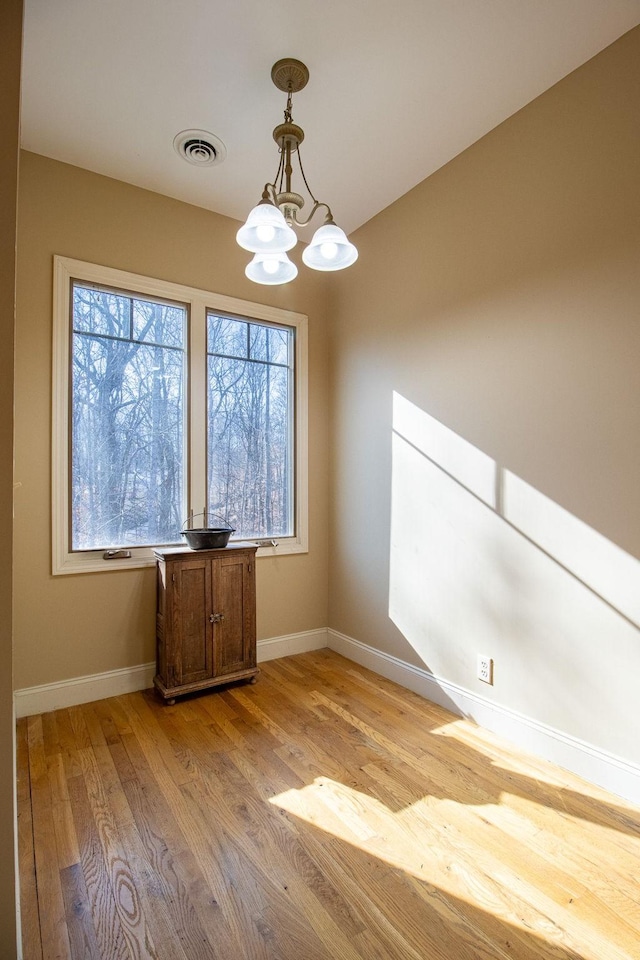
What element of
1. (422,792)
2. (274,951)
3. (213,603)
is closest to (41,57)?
(213,603)

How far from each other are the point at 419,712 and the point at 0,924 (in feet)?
6.67

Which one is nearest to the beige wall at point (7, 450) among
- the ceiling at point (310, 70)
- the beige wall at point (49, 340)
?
the ceiling at point (310, 70)

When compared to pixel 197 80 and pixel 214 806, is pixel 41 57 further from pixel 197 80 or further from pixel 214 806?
pixel 214 806

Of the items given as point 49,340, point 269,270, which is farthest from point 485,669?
point 49,340

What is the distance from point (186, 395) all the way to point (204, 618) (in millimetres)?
1414

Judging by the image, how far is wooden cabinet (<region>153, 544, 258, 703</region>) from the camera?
2.74m

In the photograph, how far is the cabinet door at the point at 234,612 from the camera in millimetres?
2889

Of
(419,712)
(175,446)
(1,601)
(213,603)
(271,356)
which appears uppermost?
(271,356)

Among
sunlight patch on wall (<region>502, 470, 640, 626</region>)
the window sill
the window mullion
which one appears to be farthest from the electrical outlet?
the window mullion

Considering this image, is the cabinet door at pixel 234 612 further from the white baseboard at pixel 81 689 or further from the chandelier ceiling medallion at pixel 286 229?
the chandelier ceiling medallion at pixel 286 229

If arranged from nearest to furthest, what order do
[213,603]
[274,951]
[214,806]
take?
[274,951] → [214,806] → [213,603]

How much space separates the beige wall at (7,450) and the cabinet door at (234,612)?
178cm

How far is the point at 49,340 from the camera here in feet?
8.70

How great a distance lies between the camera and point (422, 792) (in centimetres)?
194
